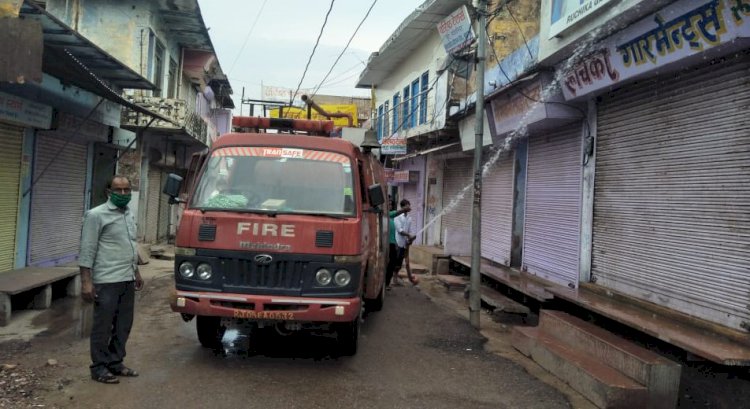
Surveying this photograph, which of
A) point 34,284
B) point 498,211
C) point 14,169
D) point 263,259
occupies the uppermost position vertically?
point 14,169

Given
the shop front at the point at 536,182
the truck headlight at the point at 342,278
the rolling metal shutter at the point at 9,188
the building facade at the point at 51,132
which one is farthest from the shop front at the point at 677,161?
the rolling metal shutter at the point at 9,188

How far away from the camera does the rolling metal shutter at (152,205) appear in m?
18.0

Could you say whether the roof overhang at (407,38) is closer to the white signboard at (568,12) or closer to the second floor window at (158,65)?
the white signboard at (568,12)

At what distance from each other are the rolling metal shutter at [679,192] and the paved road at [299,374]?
2164 mm

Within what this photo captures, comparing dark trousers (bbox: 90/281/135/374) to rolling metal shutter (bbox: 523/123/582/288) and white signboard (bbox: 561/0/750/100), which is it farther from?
rolling metal shutter (bbox: 523/123/582/288)

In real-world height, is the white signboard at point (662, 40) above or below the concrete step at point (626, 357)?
above

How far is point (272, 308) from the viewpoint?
209 inches

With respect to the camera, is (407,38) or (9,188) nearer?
(9,188)

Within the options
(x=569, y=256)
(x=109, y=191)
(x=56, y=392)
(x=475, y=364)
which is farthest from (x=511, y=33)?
(x=56, y=392)

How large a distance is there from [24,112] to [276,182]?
5088 millimetres

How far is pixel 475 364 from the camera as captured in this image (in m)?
6.29

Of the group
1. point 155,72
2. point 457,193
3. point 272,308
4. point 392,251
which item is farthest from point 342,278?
point 155,72

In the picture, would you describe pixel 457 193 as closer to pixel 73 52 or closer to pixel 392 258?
pixel 392 258

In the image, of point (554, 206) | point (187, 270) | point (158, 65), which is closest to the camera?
point (187, 270)
